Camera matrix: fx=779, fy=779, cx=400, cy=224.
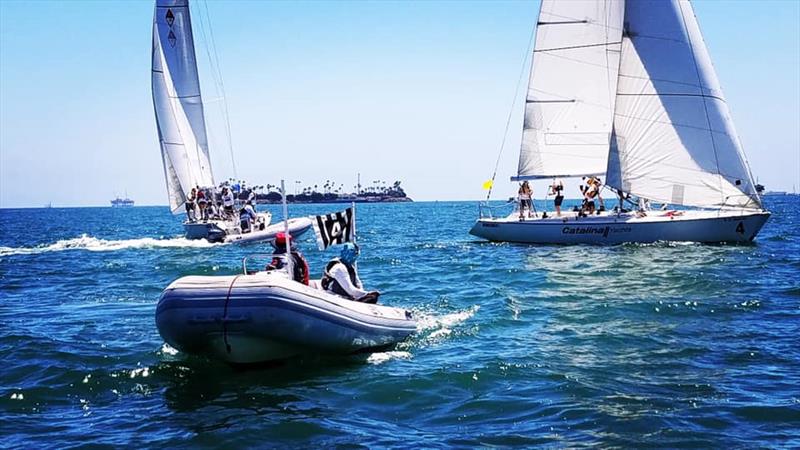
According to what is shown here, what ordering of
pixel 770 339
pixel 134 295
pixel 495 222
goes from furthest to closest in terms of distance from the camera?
pixel 495 222 < pixel 134 295 < pixel 770 339

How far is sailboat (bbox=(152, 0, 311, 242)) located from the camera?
4178 cm

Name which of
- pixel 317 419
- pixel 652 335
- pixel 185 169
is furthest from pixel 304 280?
pixel 185 169

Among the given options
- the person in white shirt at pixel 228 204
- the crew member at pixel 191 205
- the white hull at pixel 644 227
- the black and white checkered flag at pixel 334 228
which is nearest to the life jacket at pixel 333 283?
the black and white checkered flag at pixel 334 228

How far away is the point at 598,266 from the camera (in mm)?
25281

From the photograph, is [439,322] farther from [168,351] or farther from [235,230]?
[235,230]

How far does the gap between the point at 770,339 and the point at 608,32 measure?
77.4 ft

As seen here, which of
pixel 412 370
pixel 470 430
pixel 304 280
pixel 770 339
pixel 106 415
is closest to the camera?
pixel 470 430

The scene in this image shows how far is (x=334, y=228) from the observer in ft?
42.5

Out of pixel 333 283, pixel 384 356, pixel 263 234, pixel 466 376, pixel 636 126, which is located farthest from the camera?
pixel 263 234

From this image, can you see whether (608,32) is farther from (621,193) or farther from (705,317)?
(705,317)

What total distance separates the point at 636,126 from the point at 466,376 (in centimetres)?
2359

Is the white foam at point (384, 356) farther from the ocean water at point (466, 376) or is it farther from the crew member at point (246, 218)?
the crew member at point (246, 218)

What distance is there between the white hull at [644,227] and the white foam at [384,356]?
20766mm

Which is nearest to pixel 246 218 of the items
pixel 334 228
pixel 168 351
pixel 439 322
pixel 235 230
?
pixel 235 230
